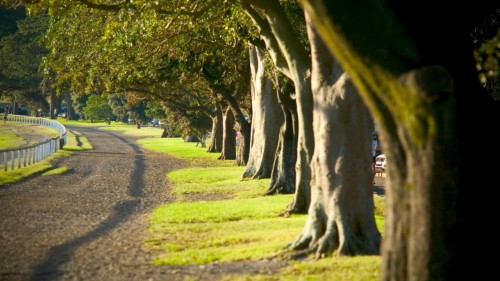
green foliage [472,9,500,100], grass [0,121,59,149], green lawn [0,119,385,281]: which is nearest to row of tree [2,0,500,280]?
green foliage [472,9,500,100]

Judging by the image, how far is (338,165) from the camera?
44.1 feet

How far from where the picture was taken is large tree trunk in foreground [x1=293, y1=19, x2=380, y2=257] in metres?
13.1

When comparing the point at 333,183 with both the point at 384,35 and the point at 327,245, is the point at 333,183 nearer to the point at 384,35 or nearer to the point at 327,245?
the point at 327,245

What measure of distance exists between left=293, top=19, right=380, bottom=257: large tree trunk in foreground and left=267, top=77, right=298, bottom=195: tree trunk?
9.45 m

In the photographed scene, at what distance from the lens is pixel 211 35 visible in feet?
85.6

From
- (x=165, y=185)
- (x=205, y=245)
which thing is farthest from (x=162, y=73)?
(x=205, y=245)

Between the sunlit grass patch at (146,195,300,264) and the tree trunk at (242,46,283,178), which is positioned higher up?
the tree trunk at (242,46,283,178)

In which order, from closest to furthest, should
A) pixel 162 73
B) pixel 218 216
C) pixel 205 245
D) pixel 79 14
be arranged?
1. pixel 205 245
2. pixel 218 216
3. pixel 79 14
4. pixel 162 73

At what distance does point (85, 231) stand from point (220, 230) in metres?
2.80

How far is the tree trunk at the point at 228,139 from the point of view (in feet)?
161

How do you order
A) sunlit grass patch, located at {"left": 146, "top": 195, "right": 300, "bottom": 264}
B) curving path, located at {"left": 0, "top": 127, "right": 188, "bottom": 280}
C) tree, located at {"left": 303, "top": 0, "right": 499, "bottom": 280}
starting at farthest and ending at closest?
sunlit grass patch, located at {"left": 146, "top": 195, "right": 300, "bottom": 264} < curving path, located at {"left": 0, "top": 127, "right": 188, "bottom": 280} < tree, located at {"left": 303, "top": 0, "right": 499, "bottom": 280}

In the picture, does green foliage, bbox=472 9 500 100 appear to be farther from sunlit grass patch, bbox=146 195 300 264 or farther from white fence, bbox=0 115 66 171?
white fence, bbox=0 115 66 171

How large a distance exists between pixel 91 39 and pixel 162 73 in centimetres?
998

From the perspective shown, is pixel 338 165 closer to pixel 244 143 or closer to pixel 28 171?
pixel 28 171
